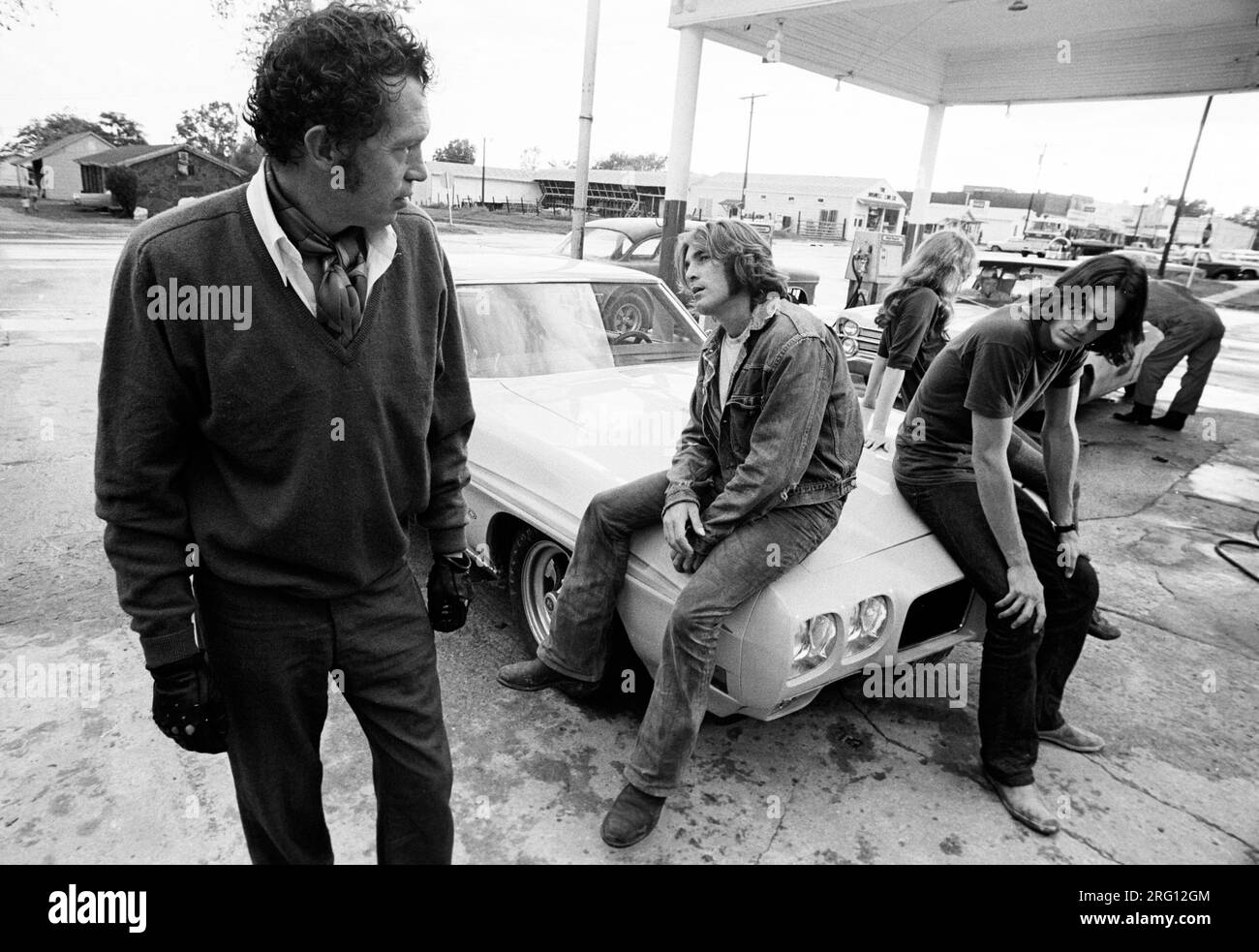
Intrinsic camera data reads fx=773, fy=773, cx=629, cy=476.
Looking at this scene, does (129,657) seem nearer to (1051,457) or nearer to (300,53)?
(300,53)

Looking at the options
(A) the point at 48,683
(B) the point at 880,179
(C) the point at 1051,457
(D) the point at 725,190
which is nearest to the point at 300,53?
(A) the point at 48,683

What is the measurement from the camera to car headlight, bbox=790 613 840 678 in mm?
2496

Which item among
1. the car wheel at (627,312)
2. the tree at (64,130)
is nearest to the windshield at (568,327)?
the car wheel at (627,312)

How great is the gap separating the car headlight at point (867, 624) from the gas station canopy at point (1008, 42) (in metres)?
9.47

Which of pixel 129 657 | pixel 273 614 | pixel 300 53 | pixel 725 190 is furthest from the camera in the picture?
pixel 725 190

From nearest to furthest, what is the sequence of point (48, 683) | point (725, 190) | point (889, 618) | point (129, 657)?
1. point (889, 618)
2. point (48, 683)
3. point (129, 657)
4. point (725, 190)

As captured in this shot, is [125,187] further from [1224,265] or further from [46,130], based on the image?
[46,130]

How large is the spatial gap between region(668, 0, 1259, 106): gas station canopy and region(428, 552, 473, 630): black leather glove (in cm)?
1016

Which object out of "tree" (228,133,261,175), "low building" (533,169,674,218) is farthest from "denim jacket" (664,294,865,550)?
"tree" (228,133,261,175)

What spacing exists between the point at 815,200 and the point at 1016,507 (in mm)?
73230

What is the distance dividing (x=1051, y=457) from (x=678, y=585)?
5.89 ft

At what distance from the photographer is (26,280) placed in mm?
14031

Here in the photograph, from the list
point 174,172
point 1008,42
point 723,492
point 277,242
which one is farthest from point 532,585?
point 174,172

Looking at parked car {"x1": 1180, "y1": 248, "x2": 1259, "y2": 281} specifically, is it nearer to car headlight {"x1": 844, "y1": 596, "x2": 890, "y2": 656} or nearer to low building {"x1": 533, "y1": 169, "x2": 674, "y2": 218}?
low building {"x1": 533, "y1": 169, "x2": 674, "y2": 218}
